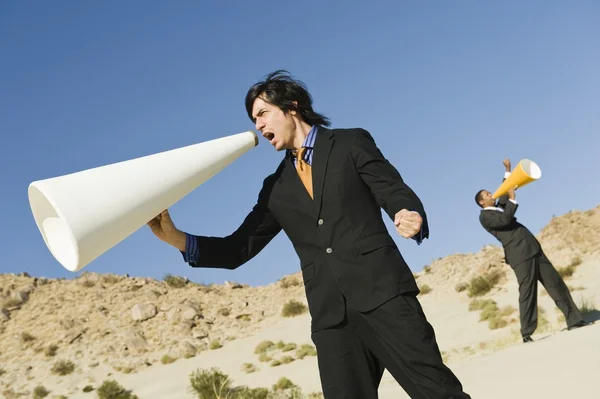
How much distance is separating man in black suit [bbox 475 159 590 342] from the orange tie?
A: 6.94m

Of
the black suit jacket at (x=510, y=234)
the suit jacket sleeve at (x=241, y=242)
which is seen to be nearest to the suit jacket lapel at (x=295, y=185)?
the suit jacket sleeve at (x=241, y=242)

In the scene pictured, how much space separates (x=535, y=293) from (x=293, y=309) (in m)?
15.4

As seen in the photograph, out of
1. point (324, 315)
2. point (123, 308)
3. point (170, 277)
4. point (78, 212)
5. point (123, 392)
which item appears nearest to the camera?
point (78, 212)

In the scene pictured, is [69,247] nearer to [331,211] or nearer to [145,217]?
[145,217]

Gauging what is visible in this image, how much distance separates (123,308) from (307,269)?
82.2 feet

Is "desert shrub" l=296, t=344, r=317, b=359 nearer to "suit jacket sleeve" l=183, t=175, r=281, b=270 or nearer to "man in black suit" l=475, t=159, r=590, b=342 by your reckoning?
"man in black suit" l=475, t=159, r=590, b=342

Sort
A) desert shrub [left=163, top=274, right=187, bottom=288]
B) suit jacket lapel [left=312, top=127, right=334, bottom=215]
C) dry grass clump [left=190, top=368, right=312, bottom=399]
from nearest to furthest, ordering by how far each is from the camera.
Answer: suit jacket lapel [left=312, top=127, right=334, bottom=215]
dry grass clump [left=190, top=368, right=312, bottom=399]
desert shrub [left=163, top=274, right=187, bottom=288]

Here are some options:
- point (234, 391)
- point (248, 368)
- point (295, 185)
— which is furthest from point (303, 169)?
point (248, 368)

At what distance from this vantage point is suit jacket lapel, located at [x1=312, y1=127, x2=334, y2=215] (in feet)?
10.7

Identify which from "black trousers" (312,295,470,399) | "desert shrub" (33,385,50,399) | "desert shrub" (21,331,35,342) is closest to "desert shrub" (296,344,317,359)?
"desert shrub" (33,385,50,399)

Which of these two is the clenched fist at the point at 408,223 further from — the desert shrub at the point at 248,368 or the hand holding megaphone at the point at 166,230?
the desert shrub at the point at 248,368

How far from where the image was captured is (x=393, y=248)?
3.18m

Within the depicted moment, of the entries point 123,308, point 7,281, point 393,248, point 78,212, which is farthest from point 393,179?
point 7,281

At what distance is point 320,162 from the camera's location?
3311 mm
